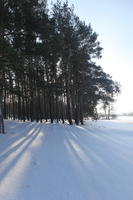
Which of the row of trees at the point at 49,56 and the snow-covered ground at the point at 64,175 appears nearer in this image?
the snow-covered ground at the point at 64,175

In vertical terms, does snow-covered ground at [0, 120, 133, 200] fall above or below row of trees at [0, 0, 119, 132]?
below

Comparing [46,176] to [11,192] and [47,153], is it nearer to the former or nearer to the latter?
[11,192]

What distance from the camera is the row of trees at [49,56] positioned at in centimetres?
1347

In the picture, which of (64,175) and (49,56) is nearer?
(64,175)

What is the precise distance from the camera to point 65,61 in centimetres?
2231

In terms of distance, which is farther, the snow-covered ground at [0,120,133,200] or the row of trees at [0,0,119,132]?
the row of trees at [0,0,119,132]

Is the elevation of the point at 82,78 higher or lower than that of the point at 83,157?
higher

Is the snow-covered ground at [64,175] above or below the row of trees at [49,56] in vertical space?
below

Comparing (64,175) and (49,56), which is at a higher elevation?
(49,56)

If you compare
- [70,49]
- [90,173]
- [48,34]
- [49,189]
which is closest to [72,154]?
[90,173]

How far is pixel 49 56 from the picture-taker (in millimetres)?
15586

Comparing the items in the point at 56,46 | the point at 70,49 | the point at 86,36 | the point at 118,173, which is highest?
the point at 86,36

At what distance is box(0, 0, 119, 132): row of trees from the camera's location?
1347cm

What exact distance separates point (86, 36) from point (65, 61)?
3.51m
